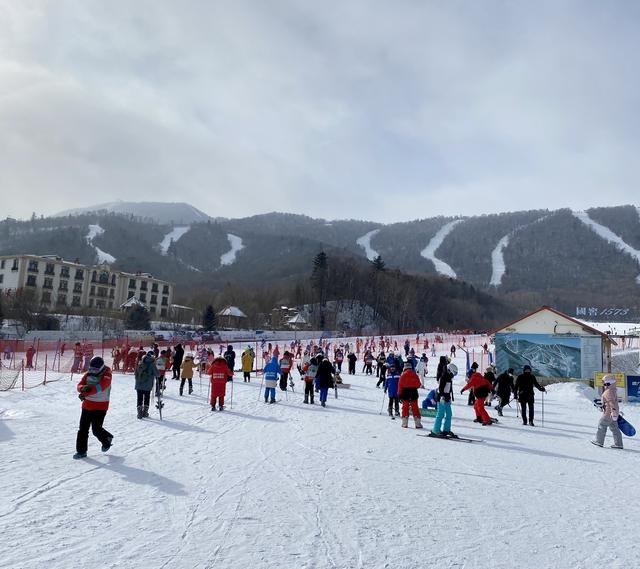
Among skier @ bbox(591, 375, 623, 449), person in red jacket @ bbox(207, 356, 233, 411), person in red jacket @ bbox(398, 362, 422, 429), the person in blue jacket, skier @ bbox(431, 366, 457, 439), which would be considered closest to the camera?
skier @ bbox(591, 375, 623, 449)

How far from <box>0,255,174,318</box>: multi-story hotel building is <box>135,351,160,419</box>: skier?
234 feet

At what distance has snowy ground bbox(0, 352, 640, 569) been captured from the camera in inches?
168

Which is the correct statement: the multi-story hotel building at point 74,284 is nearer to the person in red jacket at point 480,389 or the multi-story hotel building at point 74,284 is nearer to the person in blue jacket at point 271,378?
the person in blue jacket at point 271,378

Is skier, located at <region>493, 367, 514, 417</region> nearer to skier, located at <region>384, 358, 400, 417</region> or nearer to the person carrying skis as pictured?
skier, located at <region>384, 358, 400, 417</region>

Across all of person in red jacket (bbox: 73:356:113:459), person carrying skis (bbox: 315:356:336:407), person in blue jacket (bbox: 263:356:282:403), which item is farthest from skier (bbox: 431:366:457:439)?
person in red jacket (bbox: 73:356:113:459)

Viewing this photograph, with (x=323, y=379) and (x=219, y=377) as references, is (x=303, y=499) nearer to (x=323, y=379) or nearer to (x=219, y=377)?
(x=219, y=377)

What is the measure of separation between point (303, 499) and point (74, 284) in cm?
9075

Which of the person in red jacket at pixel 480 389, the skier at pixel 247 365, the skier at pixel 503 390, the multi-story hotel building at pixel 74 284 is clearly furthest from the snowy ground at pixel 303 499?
the multi-story hotel building at pixel 74 284

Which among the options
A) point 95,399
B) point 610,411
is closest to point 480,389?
point 610,411

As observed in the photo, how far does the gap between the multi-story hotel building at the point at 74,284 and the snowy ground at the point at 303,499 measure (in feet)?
246

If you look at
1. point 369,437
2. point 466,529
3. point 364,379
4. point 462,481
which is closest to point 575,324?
point 364,379

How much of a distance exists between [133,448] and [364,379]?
57.5ft

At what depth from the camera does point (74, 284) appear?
85688 millimetres

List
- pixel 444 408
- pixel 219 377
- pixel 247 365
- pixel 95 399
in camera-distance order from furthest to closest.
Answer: pixel 247 365 → pixel 219 377 → pixel 444 408 → pixel 95 399
